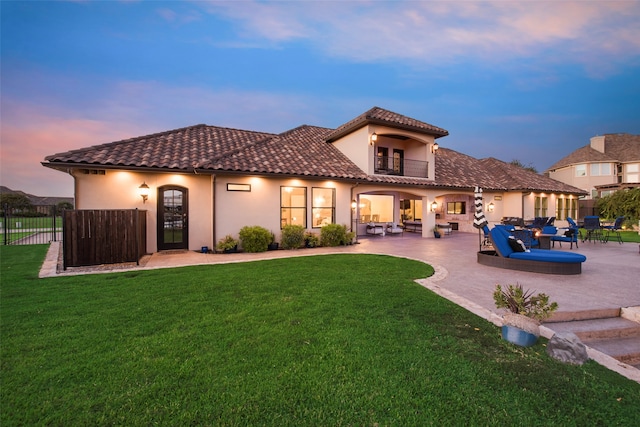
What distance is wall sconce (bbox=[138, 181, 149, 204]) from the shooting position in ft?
31.6

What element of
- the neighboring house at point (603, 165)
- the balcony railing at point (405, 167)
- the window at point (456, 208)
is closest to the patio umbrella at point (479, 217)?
the balcony railing at point (405, 167)

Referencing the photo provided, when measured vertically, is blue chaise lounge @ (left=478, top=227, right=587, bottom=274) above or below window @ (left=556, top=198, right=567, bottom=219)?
below

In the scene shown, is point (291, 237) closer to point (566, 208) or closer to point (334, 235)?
point (334, 235)

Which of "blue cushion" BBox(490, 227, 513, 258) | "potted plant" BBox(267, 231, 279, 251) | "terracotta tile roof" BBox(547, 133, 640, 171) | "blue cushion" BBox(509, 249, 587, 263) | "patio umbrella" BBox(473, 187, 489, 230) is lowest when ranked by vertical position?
"potted plant" BBox(267, 231, 279, 251)

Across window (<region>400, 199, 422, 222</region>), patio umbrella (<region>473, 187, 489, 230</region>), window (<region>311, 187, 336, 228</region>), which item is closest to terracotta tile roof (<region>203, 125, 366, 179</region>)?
window (<region>311, 187, 336, 228</region>)

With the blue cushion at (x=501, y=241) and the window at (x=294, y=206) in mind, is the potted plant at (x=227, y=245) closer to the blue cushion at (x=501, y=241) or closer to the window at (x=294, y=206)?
the window at (x=294, y=206)

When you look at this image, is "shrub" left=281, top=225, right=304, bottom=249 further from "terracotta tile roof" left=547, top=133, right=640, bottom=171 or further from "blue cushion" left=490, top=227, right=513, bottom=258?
"terracotta tile roof" left=547, top=133, right=640, bottom=171

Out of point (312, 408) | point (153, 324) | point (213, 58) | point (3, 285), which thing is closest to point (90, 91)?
point (213, 58)

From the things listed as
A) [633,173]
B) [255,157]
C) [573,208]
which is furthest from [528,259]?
[633,173]

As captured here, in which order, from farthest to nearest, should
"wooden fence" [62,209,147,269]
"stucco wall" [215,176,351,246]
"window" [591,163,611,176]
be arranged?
1. "window" [591,163,611,176]
2. "stucco wall" [215,176,351,246]
3. "wooden fence" [62,209,147,269]

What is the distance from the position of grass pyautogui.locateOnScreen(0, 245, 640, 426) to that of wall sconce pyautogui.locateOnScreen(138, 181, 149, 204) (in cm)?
514

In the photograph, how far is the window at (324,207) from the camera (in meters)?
12.5

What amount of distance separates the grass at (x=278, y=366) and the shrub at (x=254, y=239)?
209 inches

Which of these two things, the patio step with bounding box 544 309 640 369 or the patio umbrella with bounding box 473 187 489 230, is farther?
the patio umbrella with bounding box 473 187 489 230
